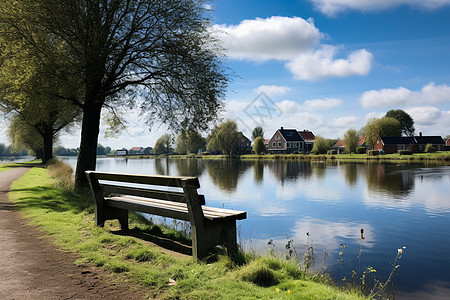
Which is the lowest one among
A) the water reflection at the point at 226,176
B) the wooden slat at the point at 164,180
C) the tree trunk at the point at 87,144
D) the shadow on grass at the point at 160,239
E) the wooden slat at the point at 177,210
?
the water reflection at the point at 226,176

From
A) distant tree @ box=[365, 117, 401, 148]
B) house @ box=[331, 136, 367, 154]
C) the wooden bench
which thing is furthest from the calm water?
house @ box=[331, 136, 367, 154]

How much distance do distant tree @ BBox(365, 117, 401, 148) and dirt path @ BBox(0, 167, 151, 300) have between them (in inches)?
3369

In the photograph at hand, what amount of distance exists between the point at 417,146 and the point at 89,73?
90896mm

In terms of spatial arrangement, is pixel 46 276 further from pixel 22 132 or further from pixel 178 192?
pixel 22 132

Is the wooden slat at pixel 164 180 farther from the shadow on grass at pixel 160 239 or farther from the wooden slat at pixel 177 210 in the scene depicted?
the shadow on grass at pixel 160 239

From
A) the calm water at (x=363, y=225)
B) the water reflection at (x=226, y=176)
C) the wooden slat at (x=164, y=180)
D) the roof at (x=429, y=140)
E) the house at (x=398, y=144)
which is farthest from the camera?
the roof at (x=429, y=140)

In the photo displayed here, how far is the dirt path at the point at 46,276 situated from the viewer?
163 inches

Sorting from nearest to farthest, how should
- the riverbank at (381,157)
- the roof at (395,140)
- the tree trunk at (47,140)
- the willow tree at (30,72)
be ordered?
the willow tree at (30,72) → the tree trunk at (47,140) → the riverbank at (381,157) → the roof at (395,140)

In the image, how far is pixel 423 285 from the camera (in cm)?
687

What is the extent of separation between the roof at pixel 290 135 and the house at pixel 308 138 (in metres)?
2.40

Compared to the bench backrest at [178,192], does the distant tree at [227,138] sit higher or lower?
higher

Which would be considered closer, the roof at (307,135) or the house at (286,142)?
the house at (286,142)

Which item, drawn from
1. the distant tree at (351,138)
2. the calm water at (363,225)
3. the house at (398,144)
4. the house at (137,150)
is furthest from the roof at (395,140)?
the house at (137,150)

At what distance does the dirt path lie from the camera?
163 inches
